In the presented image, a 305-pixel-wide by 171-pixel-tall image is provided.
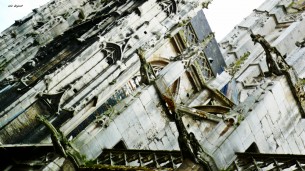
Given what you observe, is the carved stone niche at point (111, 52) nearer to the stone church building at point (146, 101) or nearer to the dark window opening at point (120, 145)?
the stone church building at point (146, 101)

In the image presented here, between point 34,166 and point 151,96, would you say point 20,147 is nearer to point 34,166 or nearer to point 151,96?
point 34,166

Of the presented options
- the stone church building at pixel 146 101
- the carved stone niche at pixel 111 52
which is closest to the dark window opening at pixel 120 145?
the stone church building at pixel 146 101

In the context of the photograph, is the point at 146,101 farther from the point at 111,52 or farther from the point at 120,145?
the point at 111,52

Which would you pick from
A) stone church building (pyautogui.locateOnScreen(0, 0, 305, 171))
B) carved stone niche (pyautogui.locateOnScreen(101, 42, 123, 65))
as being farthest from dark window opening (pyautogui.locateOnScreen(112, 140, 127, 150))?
carved stone niche (pyautogui.locateOnScreen(101, 42, 123, 65))

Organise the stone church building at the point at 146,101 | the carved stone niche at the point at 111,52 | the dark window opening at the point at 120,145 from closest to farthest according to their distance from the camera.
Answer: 1. the stone church building at the point at 146,101
2. the dark window opening at the point at 120,145
3. the carved stone niche at the point at 111,52

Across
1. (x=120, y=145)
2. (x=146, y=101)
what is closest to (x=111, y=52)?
(x=146, y=101)

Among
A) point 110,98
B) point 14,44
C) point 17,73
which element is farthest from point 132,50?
point 14,44

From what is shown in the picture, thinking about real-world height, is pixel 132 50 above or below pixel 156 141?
above

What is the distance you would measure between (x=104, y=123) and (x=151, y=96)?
1.69 metres

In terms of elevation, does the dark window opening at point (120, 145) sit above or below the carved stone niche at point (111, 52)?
below

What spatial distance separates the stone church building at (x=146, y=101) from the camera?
911 centimetres

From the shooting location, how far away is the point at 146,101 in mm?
11391

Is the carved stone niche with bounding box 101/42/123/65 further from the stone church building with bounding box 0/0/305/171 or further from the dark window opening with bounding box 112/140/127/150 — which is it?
the dark window opening with bounding box 112/140/127/150

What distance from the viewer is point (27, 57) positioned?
2034 centimetres
